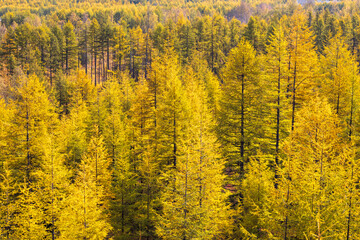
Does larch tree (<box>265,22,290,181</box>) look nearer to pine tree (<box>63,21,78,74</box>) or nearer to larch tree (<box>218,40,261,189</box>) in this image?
larch tree (<box>218,40,261,189</box>)

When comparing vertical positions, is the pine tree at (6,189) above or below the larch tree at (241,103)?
below

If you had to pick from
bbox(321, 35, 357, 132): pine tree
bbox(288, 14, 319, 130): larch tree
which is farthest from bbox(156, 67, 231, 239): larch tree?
bbox(321, 35, 357, 132): pine tree

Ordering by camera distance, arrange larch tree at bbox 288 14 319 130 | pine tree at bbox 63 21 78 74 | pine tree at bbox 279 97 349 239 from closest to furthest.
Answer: pine tree at bbox 279 97 349 239 < larch tree at bbox 288 14 319 130 < pine tree at bbox 63 21 78 74

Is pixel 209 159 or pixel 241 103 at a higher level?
pixel 241 103

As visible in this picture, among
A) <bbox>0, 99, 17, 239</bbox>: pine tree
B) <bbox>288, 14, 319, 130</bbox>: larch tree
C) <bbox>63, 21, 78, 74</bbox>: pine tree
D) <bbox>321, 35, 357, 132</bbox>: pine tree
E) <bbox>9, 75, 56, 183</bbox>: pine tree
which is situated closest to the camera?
<bbox>0, 99, 17, 239</bbox>: pine tree

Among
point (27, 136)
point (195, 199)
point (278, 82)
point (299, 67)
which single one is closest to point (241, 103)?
point (278, 82)

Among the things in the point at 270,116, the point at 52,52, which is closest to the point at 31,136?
the point at 270,116

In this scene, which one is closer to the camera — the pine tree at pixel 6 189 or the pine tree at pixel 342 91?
the pine tree at pixel 6 189

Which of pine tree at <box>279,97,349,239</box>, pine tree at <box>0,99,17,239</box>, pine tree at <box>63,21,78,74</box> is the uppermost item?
pine tree at <box>63,21,78,74</box>

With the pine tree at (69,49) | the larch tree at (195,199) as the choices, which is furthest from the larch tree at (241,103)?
the pine tree at (69,49)

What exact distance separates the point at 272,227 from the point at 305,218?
6.92 feet

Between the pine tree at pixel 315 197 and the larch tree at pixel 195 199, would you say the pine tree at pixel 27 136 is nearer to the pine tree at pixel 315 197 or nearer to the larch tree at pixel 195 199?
the larch tree at pixel 195 199

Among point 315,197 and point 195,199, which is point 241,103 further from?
point 315,197

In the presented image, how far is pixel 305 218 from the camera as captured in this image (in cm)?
1612
